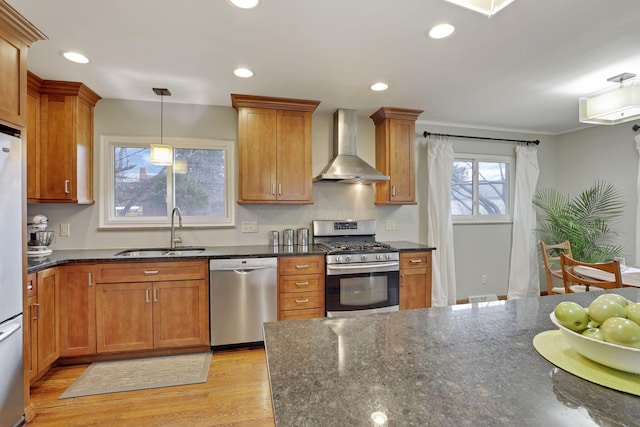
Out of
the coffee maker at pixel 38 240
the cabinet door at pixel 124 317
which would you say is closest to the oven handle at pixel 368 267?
the cabinet door at pixel 124 317

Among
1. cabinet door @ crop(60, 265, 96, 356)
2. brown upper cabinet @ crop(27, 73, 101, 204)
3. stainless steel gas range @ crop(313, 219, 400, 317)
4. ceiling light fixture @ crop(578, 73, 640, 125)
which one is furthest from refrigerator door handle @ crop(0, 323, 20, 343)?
ceiling light fixture @ crop(578, 73, 640, 125)

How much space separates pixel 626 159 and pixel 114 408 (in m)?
5.70

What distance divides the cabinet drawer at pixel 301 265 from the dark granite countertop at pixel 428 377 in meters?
1.71

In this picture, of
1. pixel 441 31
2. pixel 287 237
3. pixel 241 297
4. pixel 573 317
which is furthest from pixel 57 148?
pixel 573 317

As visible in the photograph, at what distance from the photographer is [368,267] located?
295 cm

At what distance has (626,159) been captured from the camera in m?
3.69

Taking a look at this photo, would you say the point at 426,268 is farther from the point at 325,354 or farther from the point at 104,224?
the point at 104,224

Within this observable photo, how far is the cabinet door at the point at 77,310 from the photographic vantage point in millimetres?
2459

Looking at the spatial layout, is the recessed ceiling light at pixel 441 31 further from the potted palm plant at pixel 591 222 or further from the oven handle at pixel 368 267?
the potted palm plant at pixel 591 222

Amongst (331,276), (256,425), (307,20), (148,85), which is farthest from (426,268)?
(148,85)

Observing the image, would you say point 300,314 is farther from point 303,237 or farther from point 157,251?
point 157,251

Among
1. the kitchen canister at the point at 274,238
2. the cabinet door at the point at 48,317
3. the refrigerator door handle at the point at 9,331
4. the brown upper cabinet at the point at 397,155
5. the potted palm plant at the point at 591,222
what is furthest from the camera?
the potted palm plant at the point at 591,222

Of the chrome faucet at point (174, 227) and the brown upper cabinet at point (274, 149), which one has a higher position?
the brown upper cabinet at point (274, 149)

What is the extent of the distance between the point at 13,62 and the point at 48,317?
1787 millimetres
